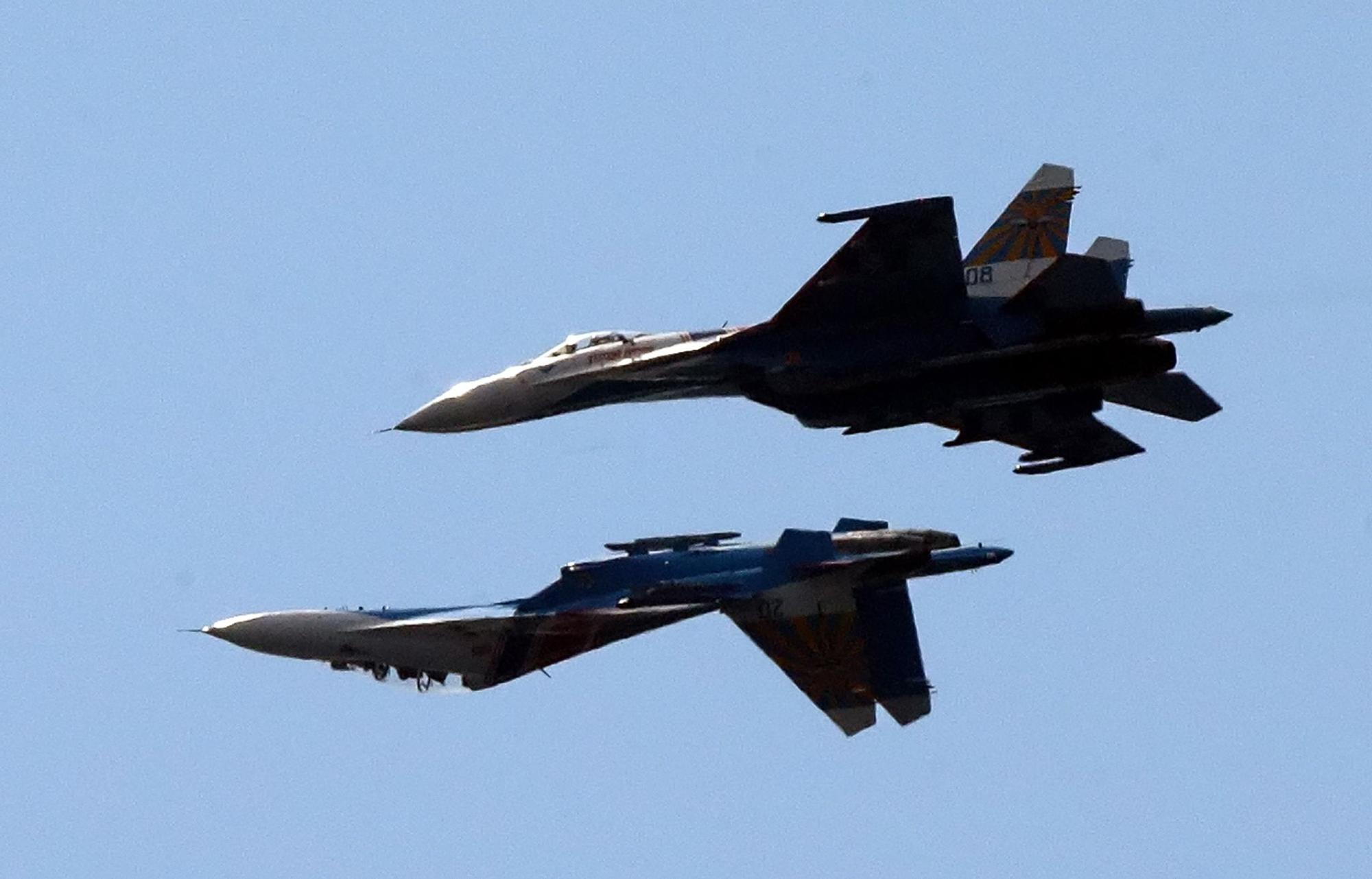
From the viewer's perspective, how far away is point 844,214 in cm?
5053

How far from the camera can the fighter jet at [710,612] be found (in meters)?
54.8

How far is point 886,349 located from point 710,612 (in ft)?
20.0

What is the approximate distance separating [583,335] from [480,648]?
597 centimetres

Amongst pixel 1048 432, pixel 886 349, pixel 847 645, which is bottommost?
pixel 847 645

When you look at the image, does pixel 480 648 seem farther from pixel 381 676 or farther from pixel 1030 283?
pixel 1030 283

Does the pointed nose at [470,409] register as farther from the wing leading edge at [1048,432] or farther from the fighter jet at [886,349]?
the wing leading edge at [1048,432]

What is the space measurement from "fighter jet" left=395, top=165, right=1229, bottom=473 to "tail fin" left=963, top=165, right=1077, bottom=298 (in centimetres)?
114

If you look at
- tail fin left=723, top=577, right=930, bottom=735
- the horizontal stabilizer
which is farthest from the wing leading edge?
tail fin left=723, top=577, right=930, bottom=735

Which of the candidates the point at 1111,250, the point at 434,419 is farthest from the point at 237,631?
the point at 1111,250

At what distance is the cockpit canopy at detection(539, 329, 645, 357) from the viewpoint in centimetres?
5400

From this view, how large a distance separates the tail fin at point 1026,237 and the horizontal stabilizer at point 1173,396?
2813 millimetres

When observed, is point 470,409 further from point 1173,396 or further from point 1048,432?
point 1173,396

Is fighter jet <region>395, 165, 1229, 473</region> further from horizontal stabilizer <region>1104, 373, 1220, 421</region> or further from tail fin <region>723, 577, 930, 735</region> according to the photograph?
tail fin <region>723, 577, 930, 735</region>

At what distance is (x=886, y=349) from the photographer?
52.4 meters
